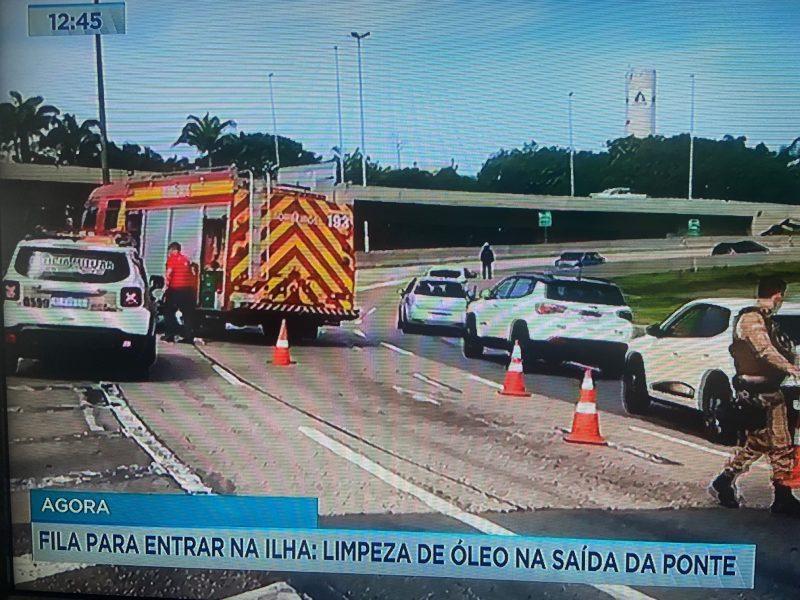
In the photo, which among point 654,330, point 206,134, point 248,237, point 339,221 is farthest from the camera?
point 248,237

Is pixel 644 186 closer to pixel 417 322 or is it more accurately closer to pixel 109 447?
pixel 417 322

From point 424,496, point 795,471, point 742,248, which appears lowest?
point 424,496

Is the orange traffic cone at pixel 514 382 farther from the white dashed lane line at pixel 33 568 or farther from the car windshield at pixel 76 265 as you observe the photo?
the white dashed lane line at pixel 33 568

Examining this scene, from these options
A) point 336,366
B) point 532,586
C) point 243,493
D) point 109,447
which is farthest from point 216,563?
point 532,586

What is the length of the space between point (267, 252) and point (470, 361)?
1090 millimetres

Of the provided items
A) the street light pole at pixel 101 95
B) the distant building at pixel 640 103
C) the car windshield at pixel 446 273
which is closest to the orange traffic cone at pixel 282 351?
the car windshield at pixel 446 273

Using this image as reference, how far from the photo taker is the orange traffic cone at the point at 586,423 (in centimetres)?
441

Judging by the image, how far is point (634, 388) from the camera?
4.47 m

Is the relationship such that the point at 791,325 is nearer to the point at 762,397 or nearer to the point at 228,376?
the point at 762,397

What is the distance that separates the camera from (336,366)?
4.66 metres

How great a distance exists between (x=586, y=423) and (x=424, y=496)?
75 centimetres

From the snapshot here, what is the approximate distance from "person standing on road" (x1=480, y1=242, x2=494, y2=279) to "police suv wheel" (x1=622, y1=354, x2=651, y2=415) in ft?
2.34

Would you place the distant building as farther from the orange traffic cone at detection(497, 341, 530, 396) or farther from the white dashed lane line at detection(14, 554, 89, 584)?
the white dashed lane line at detection(14, 554, 89, 584)

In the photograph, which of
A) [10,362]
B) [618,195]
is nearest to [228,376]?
[10,362]
